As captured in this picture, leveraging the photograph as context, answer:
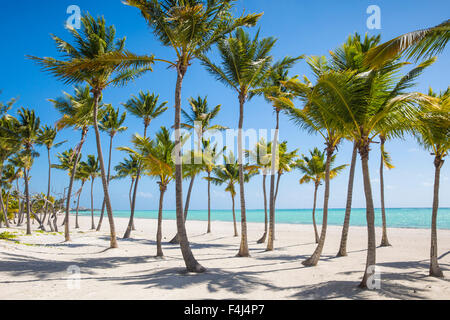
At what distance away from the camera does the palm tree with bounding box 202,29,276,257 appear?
10.8 meters

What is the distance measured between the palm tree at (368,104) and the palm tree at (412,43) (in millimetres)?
1118

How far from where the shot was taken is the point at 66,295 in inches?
207

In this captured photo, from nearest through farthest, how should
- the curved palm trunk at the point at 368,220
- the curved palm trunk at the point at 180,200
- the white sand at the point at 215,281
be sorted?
the white sand at the point at 215,281 → the curved palm trunk at the point at 368,220 → the curved palm trunk at the point at 180,200

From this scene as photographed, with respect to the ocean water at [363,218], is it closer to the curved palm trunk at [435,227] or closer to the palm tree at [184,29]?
the curved palm trunk at [435,227]

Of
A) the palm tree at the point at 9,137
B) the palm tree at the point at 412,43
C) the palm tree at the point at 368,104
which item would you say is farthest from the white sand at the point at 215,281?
the palm tree at the point at 9,137

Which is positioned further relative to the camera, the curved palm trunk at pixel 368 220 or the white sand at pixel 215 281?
the curved palm trunk at pixel 368 220

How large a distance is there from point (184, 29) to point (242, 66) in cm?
359

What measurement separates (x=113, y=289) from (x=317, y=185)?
617 inches

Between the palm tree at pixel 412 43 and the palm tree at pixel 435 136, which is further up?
the palm tree at pixel 412 43

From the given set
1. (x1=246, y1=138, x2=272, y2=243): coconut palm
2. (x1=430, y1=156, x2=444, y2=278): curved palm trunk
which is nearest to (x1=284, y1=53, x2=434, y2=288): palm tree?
(x1=430, y1=156, x2=444, y2=278): curved palm trunk

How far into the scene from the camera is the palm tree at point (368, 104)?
607cm

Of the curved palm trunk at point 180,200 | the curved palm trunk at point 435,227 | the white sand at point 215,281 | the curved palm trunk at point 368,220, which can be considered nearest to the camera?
the white sand at point 215,281

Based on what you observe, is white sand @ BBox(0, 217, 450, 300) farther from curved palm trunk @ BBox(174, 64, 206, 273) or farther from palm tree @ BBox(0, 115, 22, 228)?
palm tree @ BBox(0, 115, 22, 228)
